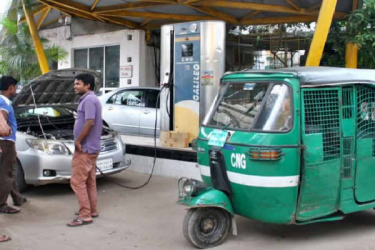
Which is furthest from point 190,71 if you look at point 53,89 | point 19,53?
point 19,53

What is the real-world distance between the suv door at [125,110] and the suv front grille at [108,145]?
3376 millimetres

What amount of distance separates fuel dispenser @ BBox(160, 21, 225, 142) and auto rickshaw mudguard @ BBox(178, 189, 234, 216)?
10.6 ft

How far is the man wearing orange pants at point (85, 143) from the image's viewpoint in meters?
5.26

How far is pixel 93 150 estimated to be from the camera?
17.6ft

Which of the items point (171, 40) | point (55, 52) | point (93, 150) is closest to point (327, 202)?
point (93, 150)

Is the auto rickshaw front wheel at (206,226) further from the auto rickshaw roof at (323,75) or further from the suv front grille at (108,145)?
the suv front grille at (108,145)

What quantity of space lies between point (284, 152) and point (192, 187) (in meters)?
1.01

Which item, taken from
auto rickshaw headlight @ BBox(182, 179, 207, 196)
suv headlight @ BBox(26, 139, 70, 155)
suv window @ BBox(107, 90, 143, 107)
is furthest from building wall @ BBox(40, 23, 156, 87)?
auto rickshaw headlight @ BBox(182, 179, 207, 196)

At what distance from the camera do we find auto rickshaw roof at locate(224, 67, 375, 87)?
4.45 m

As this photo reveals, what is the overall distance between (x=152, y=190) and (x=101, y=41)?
9.82 m

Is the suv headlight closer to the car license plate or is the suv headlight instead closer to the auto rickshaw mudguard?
the car license plate

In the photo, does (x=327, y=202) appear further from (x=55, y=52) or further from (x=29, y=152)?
(x=55, y=52)

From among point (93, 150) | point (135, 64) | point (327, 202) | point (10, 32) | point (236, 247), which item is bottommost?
point (236, 247)

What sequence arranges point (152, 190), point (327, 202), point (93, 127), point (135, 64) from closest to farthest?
point (327, 202)
point (93, 127)
point (152, 190)
point (135, 64)
